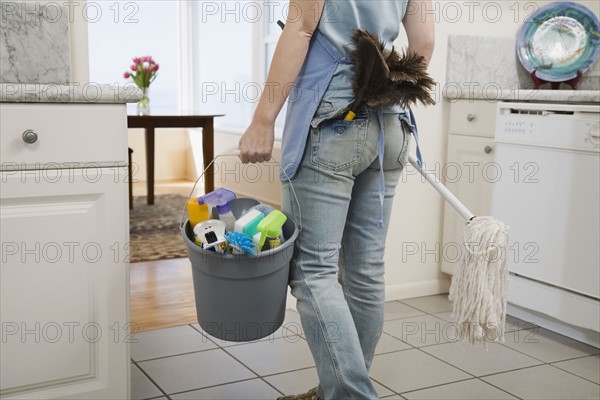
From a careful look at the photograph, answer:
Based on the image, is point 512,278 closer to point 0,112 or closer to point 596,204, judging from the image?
point 596,204

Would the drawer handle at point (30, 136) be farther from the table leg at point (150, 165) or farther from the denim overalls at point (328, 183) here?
the table leg at point (150, 165)

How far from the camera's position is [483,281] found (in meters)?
1.57

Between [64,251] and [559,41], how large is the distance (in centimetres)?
218

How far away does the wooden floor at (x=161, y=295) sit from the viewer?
2.60 metres

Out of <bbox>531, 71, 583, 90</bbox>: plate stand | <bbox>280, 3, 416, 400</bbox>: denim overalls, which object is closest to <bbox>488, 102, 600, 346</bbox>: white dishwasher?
<bbox>531, 71, 583, 90</bbox>: plate stand

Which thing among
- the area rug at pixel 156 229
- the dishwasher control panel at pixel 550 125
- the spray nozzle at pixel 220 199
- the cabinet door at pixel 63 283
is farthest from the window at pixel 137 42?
the spray nozzle at pixel 220 199

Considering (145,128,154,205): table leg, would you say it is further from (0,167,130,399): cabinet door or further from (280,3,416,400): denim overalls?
(280,3,416,400): denim overalls

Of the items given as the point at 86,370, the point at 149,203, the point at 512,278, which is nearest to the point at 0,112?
the point at 86,370

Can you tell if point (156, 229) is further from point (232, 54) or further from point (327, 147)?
point (327, 147)

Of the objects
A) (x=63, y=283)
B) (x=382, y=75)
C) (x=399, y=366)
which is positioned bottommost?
(x=399, y=366)

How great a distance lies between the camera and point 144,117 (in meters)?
4.02

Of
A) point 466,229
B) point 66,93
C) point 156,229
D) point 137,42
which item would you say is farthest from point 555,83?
point 137,42

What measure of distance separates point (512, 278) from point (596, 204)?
1.52 ft

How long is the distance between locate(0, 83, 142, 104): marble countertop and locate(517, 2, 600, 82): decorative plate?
193 cm
